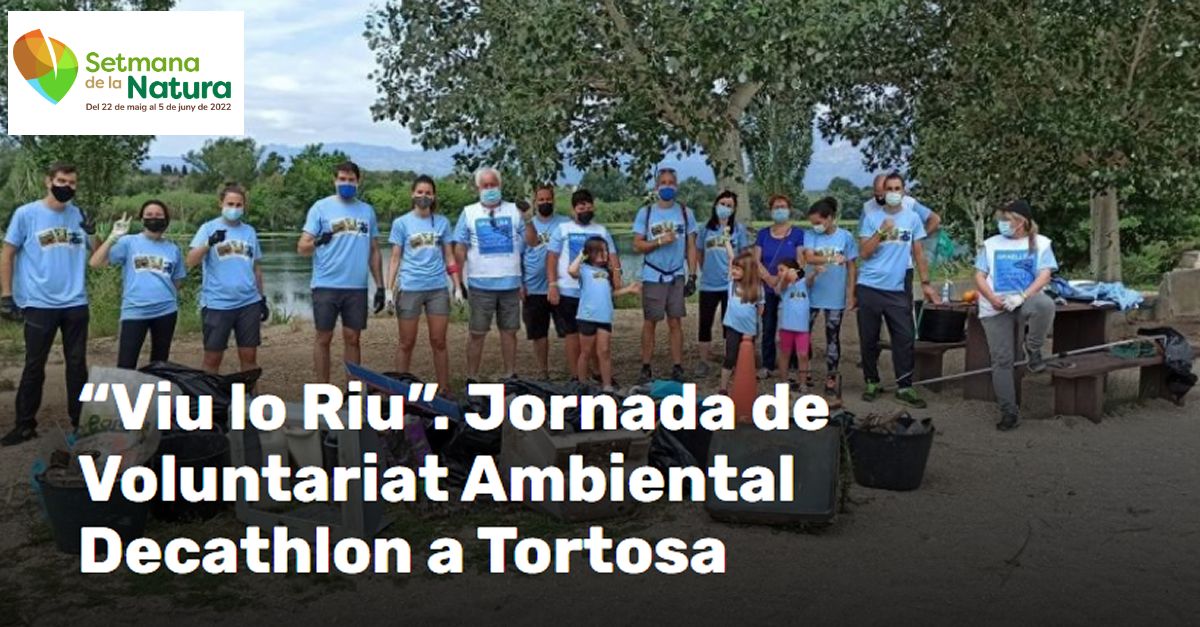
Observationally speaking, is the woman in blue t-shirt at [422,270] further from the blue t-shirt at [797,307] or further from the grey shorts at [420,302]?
the blue t-shirt at [797,307]

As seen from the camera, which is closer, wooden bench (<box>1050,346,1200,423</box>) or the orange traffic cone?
the orange traffic cone

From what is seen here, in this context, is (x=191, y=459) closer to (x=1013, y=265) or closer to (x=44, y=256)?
(x=44, y=256)

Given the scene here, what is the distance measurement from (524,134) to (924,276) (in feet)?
10.7

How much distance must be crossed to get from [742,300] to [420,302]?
235 cm

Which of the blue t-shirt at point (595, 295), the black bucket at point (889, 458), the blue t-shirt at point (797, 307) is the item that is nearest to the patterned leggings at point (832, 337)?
the blue t-shirt at point (797, 307)

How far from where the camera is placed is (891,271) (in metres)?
8.77

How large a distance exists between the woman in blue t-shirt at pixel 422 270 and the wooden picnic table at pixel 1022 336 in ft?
13.2

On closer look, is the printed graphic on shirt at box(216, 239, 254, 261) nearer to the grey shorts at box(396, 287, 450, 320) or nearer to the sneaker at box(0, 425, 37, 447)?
the grey shorts at box(396, 287, 450, 320)

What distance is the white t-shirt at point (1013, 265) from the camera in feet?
27.2

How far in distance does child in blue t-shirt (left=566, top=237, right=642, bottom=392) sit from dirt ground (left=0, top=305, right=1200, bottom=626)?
2546 mm

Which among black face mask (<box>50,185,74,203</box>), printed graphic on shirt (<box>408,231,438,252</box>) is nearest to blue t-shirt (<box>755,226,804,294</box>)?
printed graphic on shirt (<box>408,231,438,252</box>)

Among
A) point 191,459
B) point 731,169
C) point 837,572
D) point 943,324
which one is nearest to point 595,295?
point 731,169

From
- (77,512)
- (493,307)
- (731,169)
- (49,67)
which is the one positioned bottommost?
(77,512)

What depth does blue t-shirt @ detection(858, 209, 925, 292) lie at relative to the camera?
28.8ft
